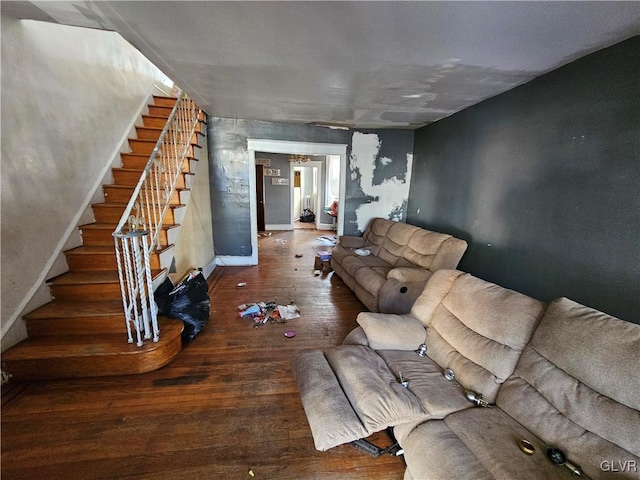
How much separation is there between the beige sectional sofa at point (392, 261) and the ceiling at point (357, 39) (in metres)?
1.58

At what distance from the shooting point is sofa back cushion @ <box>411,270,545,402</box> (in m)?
1.30

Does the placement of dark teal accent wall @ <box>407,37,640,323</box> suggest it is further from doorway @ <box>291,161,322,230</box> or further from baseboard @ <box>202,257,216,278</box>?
doorway @ <box>291,161,322,230</box>

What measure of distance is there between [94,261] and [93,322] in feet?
2.18

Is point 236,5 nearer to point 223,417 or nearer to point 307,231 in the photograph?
point 223,417

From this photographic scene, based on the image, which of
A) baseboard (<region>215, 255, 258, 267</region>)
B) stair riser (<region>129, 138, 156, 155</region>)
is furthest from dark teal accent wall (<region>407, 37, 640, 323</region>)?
stair riser (<region>129, 138, 156, 155</region>)

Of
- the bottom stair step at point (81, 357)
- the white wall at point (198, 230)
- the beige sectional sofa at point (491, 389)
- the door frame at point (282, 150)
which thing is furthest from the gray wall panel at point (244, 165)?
the beige sectional sofa at point (491, 389)

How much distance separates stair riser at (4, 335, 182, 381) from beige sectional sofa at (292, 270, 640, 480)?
1177 millimetres

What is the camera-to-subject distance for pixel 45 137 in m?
2.10

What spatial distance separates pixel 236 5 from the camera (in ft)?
4.31

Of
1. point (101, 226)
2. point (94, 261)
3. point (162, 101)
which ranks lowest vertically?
point (94, 261)

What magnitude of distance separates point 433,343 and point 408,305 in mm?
730

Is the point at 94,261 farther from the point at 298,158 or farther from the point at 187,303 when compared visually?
the point at 298,158

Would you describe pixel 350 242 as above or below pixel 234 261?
above

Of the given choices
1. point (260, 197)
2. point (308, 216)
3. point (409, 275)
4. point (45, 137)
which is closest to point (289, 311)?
point (409, 275)
